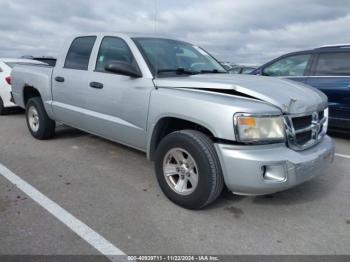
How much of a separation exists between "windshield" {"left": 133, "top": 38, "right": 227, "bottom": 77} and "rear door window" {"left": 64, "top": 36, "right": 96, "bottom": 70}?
94 cm

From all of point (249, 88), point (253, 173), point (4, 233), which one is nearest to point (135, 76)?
point (249, 88)

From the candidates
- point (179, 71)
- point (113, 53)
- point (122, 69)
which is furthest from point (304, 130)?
point (113, 53)

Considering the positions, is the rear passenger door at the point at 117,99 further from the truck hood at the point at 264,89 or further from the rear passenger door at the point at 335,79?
the rear passenger door at the point at 335,79

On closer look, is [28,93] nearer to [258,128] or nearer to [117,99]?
[117,99]

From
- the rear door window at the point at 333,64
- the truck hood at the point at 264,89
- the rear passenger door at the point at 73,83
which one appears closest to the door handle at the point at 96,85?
the rear passenger door at the point at 73,83

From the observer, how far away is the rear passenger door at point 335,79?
6148 mm

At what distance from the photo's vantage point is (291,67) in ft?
23.2

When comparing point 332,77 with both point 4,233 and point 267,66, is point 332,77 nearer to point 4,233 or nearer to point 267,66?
point 267,66

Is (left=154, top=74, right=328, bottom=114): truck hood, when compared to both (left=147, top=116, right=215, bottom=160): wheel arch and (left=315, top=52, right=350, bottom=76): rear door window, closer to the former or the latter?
(left=147, top=116, right=215, bottom=160): wheel arch

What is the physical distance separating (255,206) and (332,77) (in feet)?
12.7

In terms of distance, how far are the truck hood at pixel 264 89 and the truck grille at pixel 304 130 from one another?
7cm

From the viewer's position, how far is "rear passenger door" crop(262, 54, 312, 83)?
22.3 feet

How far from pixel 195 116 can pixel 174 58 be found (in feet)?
4.35

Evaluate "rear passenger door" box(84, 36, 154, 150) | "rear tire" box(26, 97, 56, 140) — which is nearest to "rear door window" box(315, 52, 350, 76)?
"rear passenger door" box(84, 36, 154, 150)
